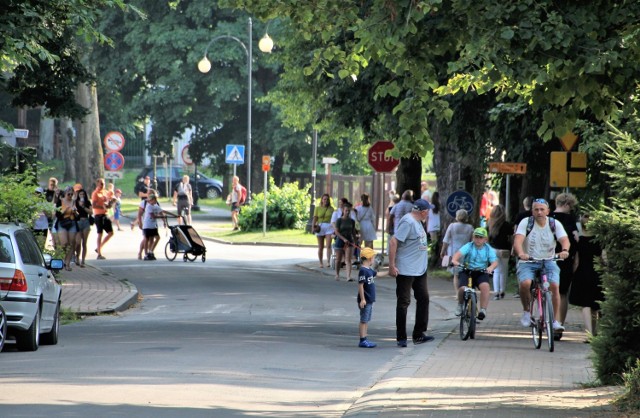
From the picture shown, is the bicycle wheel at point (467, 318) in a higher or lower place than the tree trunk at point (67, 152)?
lower

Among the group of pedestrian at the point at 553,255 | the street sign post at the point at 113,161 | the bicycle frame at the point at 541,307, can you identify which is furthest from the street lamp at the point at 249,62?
the bicycle frame at the point at 541,307

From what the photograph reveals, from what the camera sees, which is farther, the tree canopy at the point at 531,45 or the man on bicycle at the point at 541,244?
the man on bicycle at the point at 541,244

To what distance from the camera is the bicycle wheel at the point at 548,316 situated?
51.7 ft

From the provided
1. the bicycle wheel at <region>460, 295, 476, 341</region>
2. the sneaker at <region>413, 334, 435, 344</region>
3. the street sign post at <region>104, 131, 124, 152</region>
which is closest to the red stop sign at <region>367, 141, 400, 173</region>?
the street sign post at <region>104, 131, 124, 152</region>

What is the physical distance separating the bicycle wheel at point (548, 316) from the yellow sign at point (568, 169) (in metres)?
4.23

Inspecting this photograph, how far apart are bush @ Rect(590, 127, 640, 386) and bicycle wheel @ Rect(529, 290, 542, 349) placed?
412 cm

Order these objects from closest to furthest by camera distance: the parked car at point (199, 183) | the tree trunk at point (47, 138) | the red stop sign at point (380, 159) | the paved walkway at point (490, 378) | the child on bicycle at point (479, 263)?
the paved walkway at point (490, 378) → the child on bicycle at point (479, 263) → the red stop sign at point (380, 159) → the parked car at point (199, 183) → the tree trunk at point (47, 138)

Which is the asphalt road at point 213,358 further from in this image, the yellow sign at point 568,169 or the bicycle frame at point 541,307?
the yellow sign at point 568,169

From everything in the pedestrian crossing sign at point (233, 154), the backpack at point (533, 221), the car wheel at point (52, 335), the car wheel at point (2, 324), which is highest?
the pedestrian crossing sign at point (233, 154)

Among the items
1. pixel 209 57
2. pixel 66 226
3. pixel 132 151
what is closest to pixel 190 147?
pixel 209 57

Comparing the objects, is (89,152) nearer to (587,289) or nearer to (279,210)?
(279,210)

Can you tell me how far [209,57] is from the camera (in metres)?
60.3

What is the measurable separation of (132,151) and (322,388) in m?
83.2

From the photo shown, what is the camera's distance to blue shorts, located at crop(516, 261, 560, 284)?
16516mm
